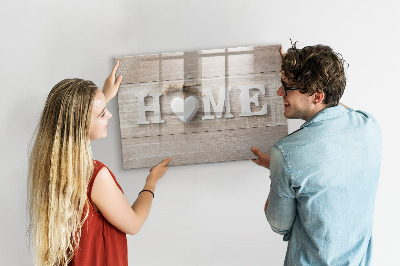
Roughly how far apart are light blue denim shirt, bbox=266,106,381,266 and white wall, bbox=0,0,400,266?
2.00 feet

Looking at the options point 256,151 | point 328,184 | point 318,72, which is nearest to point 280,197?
point 328,184

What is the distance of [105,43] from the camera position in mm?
2127

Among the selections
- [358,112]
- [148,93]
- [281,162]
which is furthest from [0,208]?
[358,112]

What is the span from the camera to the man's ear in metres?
1.57

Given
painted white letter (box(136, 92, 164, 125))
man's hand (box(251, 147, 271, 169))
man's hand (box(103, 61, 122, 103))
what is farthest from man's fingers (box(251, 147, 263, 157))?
man's hand (box(103, 61, 122, 103))

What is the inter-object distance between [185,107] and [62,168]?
0.77 m

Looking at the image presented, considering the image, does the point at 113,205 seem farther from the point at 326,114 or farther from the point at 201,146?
the point at 326,114

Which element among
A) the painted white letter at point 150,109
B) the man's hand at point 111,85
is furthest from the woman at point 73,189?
the painted white letter at point 150,109

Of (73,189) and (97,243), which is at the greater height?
(73,189)

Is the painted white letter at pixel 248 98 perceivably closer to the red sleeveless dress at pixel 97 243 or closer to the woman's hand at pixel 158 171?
the woman's hand at pixel 158 171

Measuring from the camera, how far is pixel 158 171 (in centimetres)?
210

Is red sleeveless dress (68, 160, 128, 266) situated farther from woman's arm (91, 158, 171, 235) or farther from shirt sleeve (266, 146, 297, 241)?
shirt sleeve (266, 146, 297, 241)

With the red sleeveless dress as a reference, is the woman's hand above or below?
above

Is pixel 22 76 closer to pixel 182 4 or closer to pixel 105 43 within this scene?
pixel 105 43
